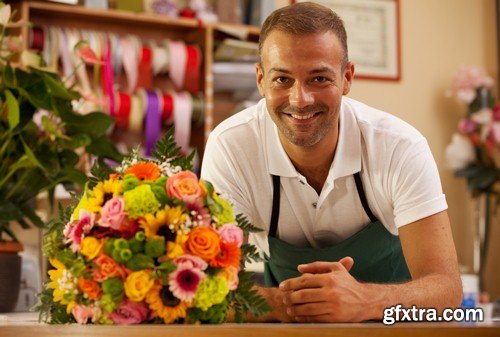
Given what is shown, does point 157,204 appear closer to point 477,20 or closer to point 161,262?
point 161,262

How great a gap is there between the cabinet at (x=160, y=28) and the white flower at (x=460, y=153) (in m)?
1.24

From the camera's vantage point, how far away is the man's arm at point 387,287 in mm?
1489

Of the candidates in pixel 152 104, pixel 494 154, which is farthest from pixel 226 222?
pixel 494 154

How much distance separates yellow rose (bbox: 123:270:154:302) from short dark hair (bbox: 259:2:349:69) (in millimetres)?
821

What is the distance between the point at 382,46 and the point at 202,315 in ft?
12.6

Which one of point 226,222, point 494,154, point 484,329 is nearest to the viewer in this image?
point 484,329

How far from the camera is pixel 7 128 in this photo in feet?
6.96

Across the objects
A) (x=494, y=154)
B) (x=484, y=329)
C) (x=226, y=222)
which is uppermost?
(x=226, y=222)

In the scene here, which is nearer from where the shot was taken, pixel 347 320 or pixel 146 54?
pixel 347 320

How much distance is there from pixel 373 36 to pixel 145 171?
3700 mm

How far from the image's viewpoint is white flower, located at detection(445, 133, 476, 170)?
464 cm

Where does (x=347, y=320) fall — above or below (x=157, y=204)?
below

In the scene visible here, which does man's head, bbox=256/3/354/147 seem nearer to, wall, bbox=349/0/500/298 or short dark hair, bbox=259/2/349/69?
short dark hair, bbox=259/2/349/69

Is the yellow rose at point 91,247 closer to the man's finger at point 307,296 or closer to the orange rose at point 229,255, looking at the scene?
the orange rose at point 229,255
